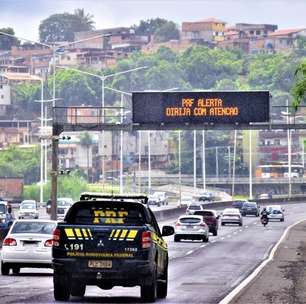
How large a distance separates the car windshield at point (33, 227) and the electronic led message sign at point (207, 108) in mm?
36831

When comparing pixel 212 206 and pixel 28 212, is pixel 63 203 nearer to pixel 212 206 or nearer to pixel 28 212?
pixel 28 212

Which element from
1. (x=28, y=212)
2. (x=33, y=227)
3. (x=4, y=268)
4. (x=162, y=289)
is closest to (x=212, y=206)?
(x=28, y=212)

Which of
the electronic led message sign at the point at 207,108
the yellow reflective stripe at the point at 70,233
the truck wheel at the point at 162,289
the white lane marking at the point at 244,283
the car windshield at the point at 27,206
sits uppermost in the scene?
the electronic led message sign at the point at 207,108

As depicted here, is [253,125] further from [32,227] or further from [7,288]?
[7,288]

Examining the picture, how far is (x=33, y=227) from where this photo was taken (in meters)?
39.3

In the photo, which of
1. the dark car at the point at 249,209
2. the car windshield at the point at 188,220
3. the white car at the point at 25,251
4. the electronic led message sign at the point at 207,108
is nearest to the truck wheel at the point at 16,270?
the white car at the point at 25,251

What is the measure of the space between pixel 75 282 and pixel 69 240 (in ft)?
2.52

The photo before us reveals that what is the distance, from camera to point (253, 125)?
76.8m

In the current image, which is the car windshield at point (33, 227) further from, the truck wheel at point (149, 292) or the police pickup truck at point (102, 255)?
the police pickup truck at point (102, 255)

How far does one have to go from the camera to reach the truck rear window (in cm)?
2884

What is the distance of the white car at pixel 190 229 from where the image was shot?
232 feet

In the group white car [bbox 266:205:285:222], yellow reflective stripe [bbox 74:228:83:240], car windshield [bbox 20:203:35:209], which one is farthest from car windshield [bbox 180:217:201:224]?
white car [bbox 266:205:285:222]

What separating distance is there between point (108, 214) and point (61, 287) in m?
1.57

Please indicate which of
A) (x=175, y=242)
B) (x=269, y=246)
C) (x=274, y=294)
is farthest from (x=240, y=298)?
(x=175, y=242)
